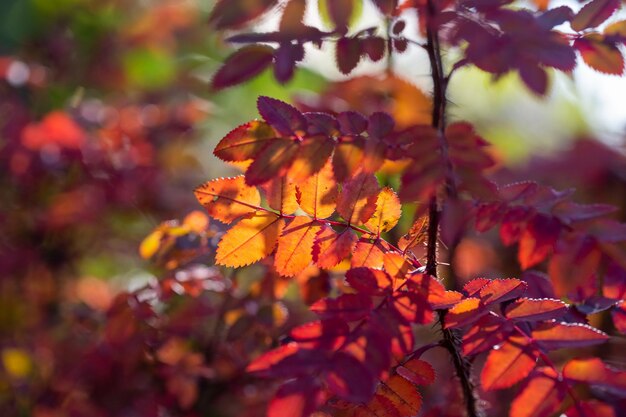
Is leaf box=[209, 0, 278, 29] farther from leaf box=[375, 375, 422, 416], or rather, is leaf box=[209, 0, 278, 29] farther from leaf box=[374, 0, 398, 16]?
leaf box=[375, 375, 422, 416]

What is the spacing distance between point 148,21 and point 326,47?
2.60 m

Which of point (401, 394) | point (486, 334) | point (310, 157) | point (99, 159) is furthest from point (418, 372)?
point (99, 159)

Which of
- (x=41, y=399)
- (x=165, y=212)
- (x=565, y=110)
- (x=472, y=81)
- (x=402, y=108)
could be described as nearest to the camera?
(x=41, y=399)

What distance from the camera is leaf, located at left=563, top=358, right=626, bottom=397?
2.77ft

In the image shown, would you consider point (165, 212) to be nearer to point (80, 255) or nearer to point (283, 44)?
point (80, 255)

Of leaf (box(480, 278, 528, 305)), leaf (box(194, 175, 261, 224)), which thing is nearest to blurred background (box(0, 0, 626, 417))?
leaf (box(194, 175, 261, 224))

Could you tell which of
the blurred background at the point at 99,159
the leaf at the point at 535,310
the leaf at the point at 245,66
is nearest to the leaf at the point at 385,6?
the leaf at the point at 245,66

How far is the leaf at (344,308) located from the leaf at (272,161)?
16 cm

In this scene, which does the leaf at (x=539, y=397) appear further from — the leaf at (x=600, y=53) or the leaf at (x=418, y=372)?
the leaf at (x=600, y=53)

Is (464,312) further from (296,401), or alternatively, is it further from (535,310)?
(296,401)

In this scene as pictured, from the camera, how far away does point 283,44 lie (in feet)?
3.18

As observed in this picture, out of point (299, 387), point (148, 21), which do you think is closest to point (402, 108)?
point (299, 387)

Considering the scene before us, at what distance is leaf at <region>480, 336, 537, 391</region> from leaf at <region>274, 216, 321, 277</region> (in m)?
0.26

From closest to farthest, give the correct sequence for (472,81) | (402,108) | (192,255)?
(192,255) → (402,108) → (472,81)
